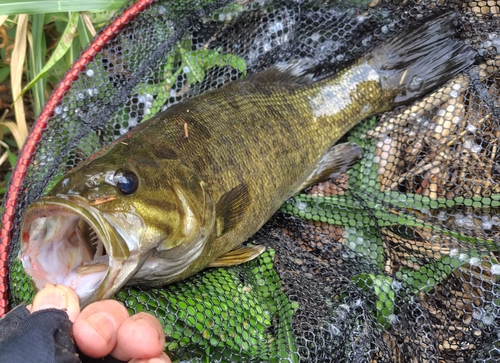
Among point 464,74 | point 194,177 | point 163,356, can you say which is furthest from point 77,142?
point 464,74

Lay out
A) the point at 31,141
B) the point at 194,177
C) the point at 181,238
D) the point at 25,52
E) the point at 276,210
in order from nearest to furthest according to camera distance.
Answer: the point at 181,238 < the point at 194,177 < the point at 31,141 < the point at 276,210 < the point at 25,52

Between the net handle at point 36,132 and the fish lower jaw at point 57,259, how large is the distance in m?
0.78

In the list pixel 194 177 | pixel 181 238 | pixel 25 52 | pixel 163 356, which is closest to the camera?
pixel 163 356

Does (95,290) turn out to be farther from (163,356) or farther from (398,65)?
(398,65)

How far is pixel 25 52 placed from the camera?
3352 mm

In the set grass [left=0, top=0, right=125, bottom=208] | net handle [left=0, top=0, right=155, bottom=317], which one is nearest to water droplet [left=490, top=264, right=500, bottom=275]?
net handle [left=0, top=0, right=155, bottom=317]

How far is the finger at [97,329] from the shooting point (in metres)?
1.50

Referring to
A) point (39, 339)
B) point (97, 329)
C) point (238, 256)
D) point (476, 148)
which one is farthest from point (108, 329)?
point (476, 148)

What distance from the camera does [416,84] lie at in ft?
10.3

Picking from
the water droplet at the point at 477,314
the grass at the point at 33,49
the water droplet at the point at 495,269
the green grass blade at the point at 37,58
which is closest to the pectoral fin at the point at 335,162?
the water droplet at the point at 495,269

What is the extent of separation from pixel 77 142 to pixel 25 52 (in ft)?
3.95

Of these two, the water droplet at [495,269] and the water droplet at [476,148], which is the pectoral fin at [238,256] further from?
the water droplet at [476,148]

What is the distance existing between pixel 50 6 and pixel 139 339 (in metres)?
2.51

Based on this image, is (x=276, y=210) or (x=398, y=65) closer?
(x=276, y=210)
